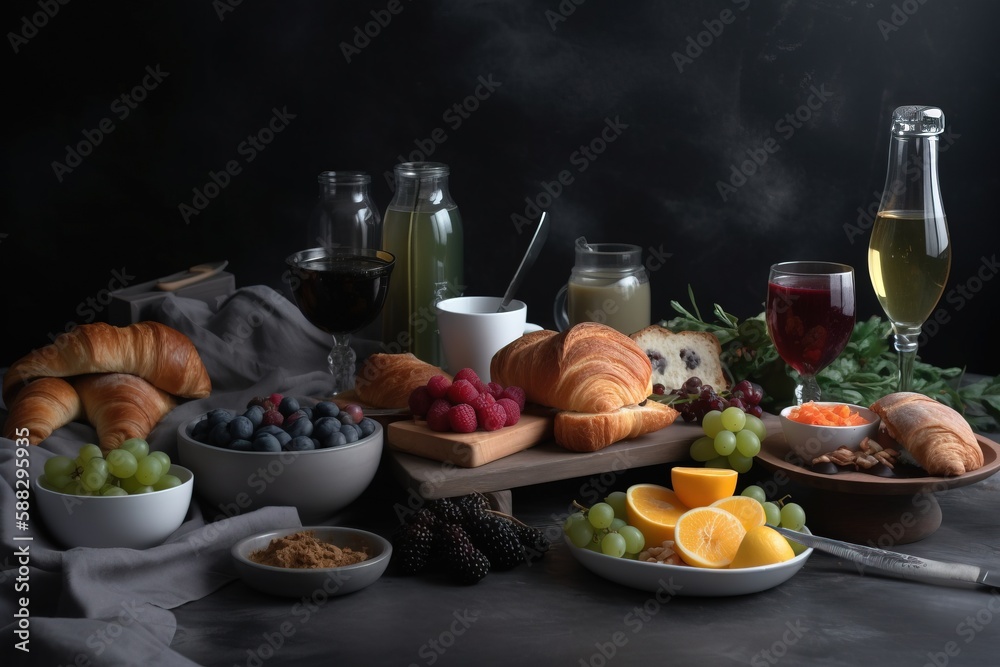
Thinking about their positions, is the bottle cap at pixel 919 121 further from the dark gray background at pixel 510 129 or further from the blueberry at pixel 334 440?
the dark gray background at pixel 510 129

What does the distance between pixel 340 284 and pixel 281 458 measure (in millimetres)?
505

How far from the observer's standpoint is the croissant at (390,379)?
1.97 metres

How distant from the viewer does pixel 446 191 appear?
91.7 inches

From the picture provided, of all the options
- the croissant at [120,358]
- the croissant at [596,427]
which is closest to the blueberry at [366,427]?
the croissant at [596,427]

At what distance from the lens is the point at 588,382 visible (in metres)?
1.81

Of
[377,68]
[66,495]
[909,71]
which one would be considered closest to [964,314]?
[909,71]

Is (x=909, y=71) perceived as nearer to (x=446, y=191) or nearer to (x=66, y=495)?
(x=446, y=191)

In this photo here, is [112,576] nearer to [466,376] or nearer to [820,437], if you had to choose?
[466,376]

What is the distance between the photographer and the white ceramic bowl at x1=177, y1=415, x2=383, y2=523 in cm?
163

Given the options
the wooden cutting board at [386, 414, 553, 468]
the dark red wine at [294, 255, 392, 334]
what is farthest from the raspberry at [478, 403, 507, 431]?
the dark red wine at [294, 255, 392, 334]

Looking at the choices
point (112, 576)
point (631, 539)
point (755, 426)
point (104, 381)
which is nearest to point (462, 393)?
point (631, 539)

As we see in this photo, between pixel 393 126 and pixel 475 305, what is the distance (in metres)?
1.14

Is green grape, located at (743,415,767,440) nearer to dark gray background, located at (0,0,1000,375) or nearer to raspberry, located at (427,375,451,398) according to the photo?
raspberry, located at (427,375,451,398)

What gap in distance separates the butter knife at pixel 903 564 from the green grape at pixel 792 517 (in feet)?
0.07
